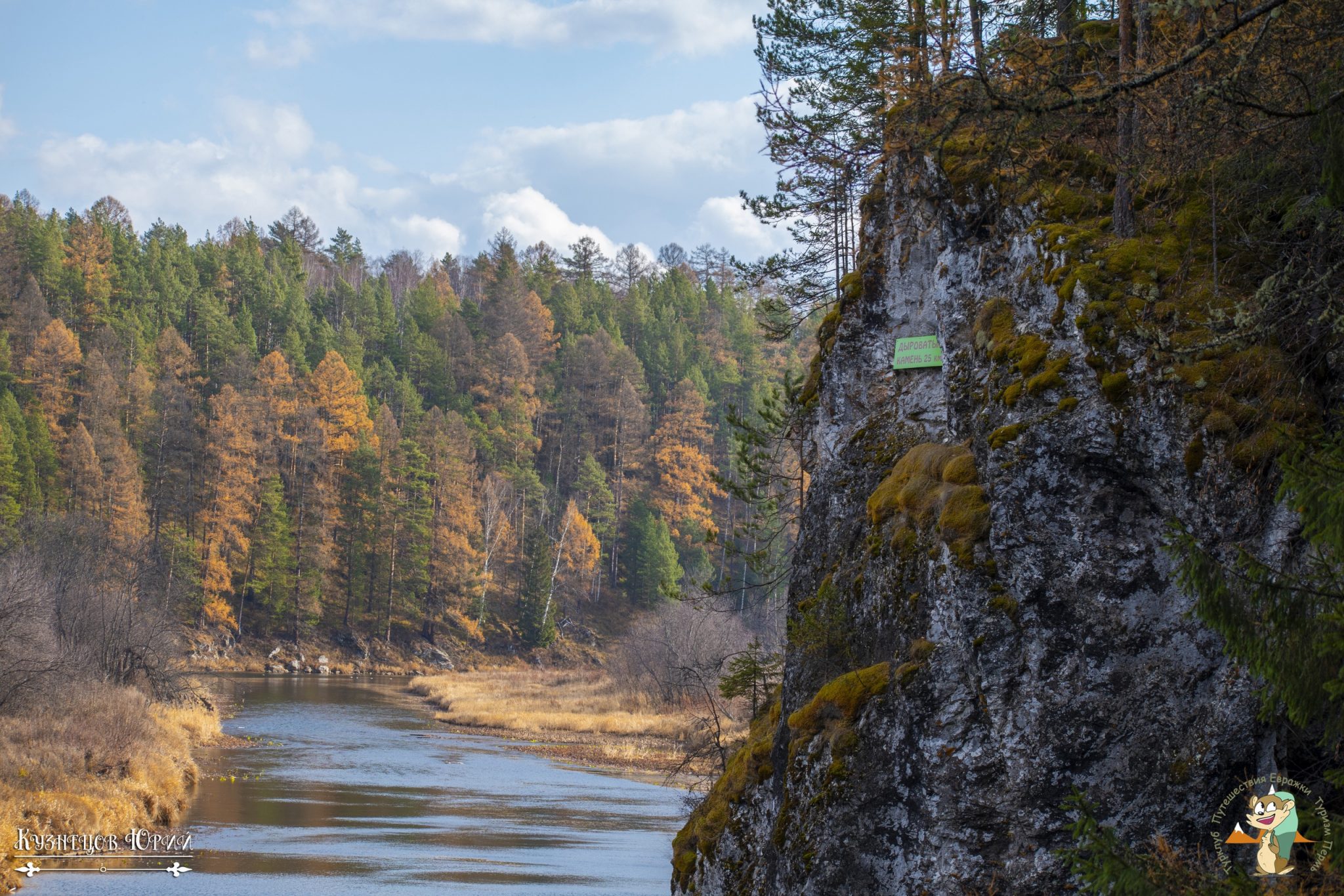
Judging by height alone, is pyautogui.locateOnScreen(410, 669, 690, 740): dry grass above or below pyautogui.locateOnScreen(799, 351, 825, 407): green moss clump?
below

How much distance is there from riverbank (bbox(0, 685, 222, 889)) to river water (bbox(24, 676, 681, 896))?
0.71 m

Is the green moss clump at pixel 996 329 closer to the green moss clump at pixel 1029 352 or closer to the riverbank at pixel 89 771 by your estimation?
the green moss clump at pixel 1029 352

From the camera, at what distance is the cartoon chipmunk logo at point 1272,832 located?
23.3ft

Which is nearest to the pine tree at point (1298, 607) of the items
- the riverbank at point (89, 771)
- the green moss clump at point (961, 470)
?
the green moss clump at point (961, 470)

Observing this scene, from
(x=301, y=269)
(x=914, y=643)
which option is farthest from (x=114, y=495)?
(x=914, y=643)

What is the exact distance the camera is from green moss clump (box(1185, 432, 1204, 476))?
27.8 ft

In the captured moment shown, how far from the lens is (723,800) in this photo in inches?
476

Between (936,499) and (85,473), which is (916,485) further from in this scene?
(85,473)

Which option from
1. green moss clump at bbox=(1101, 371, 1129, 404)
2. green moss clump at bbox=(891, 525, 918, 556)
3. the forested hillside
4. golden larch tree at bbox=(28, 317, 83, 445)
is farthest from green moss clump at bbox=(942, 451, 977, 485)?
golden larch tree at bbox=(28, 317, 83, 445)

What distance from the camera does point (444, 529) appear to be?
2911 inches

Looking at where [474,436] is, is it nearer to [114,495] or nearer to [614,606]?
[614,606]

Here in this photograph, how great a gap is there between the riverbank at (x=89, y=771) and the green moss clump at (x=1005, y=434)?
47.0 feet

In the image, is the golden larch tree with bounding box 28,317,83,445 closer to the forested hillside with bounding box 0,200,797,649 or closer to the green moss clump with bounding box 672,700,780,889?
the forested hillside with bounding box 0,200,797,649

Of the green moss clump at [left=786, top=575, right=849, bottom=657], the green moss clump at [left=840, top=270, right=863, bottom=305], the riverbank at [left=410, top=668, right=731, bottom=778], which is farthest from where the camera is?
the riverbank at [left=410, top=668, right=731, bottom=778]
